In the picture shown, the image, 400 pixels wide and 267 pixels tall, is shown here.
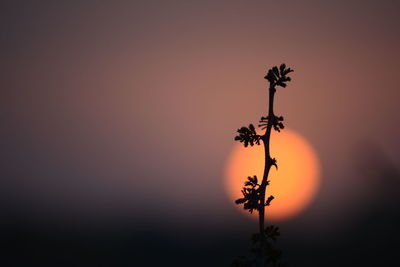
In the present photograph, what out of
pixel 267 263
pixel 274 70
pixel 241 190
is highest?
pixel 274 70

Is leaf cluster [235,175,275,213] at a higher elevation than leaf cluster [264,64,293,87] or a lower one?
lower

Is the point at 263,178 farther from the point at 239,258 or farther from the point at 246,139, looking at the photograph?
the point at 239,258

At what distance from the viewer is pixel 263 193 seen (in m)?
8.81

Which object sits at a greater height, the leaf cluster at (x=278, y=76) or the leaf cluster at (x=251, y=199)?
the leaf cluster at (x=278, y=76)

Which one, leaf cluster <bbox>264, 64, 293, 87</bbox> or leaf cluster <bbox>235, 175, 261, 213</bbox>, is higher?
leaf cluster <bbox>264, 64, 293, 87</bbox>

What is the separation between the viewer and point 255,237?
29.7 ft

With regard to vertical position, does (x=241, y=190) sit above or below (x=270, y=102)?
below

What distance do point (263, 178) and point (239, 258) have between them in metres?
1.61

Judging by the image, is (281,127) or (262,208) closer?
(262,208)

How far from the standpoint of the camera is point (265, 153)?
903cm

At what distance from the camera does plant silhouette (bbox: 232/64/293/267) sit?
874 centimetres

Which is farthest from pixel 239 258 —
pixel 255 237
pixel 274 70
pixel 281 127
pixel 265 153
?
pixel 274 70

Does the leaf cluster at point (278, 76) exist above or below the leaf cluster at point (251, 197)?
above

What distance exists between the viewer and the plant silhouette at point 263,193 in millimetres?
8742
